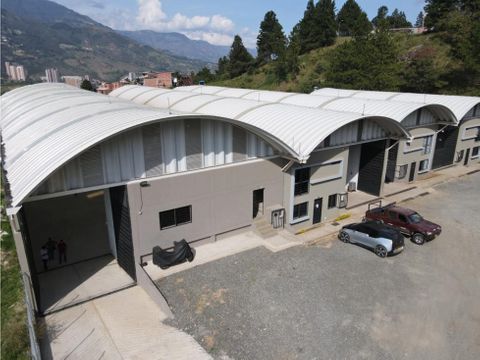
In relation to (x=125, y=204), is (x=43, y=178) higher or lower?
higher

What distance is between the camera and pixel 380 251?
15961 millimetres

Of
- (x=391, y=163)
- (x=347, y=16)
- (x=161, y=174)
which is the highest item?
(x=347, y=16)

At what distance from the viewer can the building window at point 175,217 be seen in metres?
15.1

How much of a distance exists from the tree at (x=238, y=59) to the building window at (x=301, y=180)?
7932 centimetres

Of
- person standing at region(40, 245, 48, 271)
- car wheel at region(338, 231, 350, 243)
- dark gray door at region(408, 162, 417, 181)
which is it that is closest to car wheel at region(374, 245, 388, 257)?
car wheel at region(338, 231, 350, 243)

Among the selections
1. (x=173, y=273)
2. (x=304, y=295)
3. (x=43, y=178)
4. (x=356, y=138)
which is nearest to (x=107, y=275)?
(x=173, y=273)

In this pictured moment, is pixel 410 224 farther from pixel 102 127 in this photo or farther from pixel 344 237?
pixel 102 127

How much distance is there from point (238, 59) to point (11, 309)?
88049 mm

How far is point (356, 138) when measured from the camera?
835 inches

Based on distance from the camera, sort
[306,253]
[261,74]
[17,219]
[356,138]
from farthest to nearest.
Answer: [261,74] → [356,138] → [306,253] → [17,219]

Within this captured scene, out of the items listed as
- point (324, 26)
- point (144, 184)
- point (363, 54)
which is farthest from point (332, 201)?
point (324, 26)

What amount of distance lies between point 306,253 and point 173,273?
6.25 meters

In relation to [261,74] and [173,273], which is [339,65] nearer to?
[261,74]

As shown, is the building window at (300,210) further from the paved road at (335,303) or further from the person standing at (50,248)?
the person standing at (50,248)
